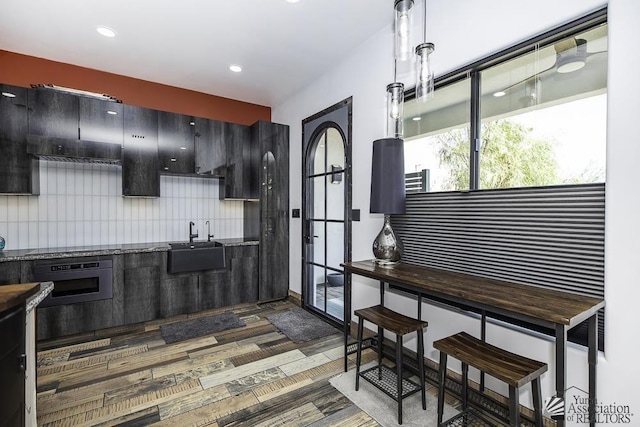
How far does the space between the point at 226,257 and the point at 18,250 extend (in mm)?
2129

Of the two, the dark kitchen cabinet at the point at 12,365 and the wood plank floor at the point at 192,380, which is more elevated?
the dark kitchen cabinet at the point at 12,365

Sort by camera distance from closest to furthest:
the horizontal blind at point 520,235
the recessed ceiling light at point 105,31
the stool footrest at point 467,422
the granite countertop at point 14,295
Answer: the granite countertop at point 14,295
the horizontal blind at point 520,235
the stool footrest at point 467,422
the recessed ceiling light at point 105,31

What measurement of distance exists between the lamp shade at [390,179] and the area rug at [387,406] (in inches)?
53.4

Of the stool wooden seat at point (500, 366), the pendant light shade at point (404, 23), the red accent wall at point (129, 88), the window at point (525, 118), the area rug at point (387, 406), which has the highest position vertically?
the red accent wall at point (129, 88)

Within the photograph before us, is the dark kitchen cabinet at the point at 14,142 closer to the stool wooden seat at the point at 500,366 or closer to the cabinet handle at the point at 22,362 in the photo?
the cabinet handle at the point at 22,362

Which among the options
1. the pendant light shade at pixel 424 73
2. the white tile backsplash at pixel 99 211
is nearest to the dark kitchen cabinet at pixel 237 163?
the white tile backsplash at pixel 99 211

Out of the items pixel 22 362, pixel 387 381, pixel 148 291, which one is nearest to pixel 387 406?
pixel 387 381

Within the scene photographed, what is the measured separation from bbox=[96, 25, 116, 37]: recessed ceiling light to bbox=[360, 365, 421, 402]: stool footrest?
12.3 feet

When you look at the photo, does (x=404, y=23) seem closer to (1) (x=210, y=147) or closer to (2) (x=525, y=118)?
(2) (x=525, y=118)

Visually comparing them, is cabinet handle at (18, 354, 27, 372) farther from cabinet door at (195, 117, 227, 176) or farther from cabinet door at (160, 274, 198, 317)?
cabinet door at (195, 117, 227, 176)

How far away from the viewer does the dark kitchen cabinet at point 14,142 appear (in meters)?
2.95

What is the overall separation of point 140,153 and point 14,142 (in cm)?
108

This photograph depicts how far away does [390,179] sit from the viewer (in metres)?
2.39

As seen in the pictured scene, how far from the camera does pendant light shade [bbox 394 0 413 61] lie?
1.68 m
